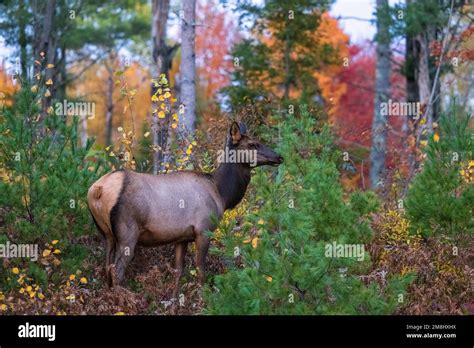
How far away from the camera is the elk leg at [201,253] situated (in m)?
Result: 11.4

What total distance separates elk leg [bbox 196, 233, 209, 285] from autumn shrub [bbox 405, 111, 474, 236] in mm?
3100

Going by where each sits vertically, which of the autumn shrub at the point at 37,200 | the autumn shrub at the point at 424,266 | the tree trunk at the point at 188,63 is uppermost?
the tree trunk at the point at 188,63

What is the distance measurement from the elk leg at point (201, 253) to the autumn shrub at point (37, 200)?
4.66 ft

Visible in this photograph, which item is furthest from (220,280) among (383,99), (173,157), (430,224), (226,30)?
(226,30)

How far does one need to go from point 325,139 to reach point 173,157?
2.51 metres

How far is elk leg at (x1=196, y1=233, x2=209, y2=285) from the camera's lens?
11.4m

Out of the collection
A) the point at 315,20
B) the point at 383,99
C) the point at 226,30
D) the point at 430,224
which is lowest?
the point at 430,224

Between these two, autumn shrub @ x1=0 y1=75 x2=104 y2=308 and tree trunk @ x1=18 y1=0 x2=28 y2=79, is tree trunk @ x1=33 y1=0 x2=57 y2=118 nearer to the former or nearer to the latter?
tree trunk @ x1=18 y1=0 x2=28 y2=79

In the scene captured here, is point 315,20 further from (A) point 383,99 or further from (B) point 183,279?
(B) point 183,279

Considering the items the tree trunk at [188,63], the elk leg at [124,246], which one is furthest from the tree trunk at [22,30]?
the elk leg at [124,246]

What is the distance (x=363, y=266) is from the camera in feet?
35.7

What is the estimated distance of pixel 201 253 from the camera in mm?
11477

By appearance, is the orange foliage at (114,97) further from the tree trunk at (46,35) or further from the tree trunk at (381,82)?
the tree trunk at (381,82)

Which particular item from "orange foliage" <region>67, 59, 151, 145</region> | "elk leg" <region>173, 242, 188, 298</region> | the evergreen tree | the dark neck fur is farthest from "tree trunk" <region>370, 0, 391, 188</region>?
"orange foliage" <region>67, 59, 151, 145</region>
